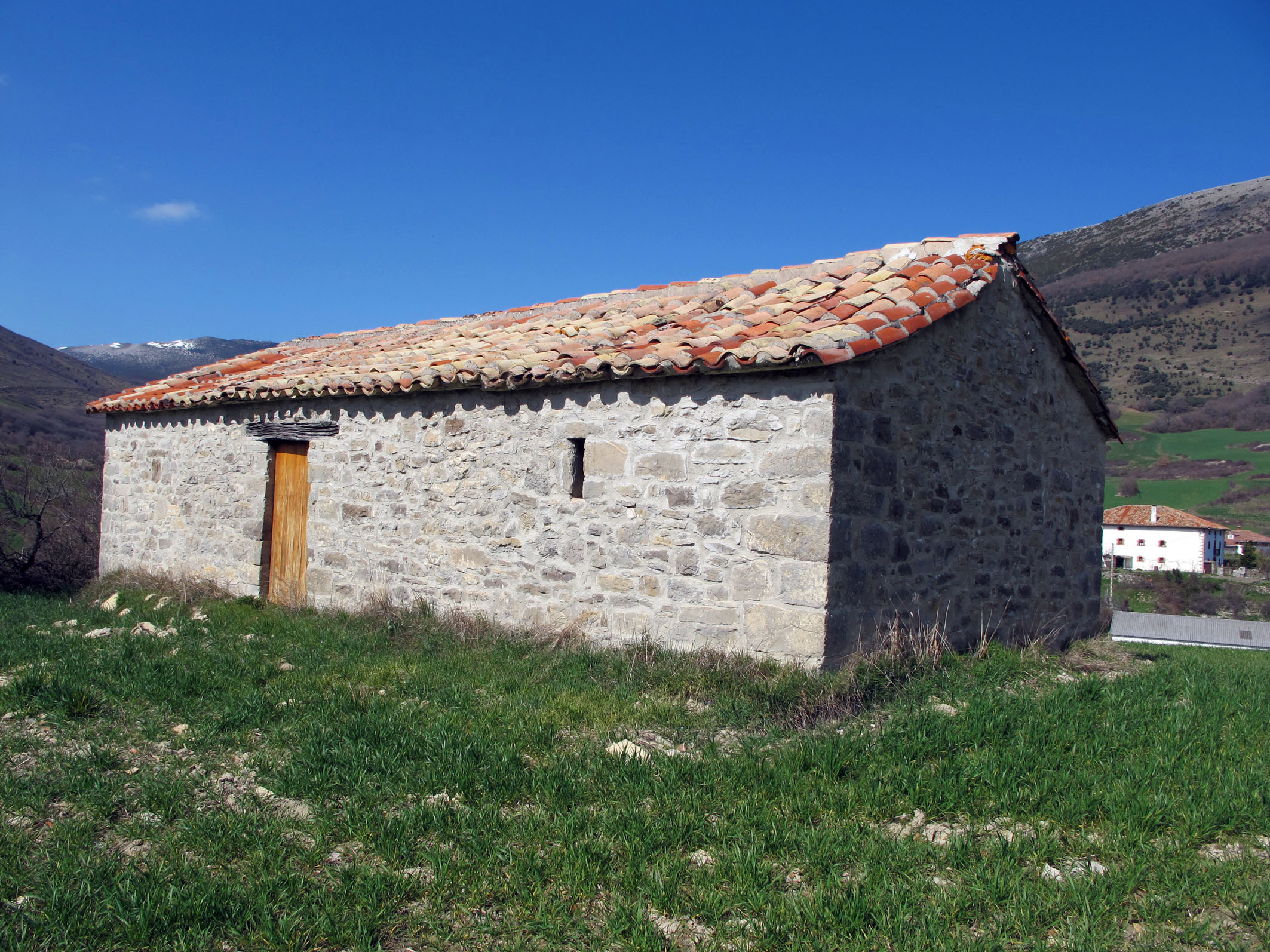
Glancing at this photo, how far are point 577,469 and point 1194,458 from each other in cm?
5252

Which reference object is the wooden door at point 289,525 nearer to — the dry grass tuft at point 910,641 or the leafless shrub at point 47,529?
the leafless shrub at point 47,529

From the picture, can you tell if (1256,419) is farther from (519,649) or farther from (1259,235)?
(519,649)

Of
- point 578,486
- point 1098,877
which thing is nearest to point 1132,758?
point 1098,877

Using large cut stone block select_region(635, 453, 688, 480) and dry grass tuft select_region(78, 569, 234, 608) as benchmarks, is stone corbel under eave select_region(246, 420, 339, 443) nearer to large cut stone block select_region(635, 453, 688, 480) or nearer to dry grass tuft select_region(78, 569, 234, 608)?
dry grass tuft select_region(78, 569, 234, 608)

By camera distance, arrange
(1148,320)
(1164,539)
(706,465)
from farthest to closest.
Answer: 1. (1148,320)
2. (1164,539)
3. (706,465)

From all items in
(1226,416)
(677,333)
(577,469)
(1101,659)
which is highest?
(1226,416)

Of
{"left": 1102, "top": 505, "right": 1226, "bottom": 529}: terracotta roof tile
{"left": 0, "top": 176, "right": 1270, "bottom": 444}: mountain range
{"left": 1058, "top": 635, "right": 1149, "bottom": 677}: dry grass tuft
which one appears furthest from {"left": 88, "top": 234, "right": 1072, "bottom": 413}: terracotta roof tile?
Result: {"left": 1102, "top": 505, "right": 1226, "bottom": 529}: terracotta roof tile

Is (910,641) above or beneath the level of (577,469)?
beneath

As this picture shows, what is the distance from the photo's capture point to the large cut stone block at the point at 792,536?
5070mm

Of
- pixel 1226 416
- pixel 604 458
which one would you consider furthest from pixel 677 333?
pixel 1226 416

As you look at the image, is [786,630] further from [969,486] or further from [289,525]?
[289,525]

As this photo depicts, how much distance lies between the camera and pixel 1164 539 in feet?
136

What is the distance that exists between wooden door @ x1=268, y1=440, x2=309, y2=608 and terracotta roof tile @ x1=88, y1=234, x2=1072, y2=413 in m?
0.68

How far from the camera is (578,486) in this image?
6.31m
